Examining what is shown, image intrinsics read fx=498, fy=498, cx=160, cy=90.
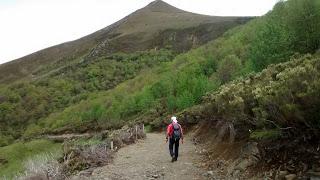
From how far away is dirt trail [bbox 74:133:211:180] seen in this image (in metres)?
16.1

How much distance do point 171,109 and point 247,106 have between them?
35576 millimetres

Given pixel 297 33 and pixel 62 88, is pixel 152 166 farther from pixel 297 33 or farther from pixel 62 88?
pixel 62 88

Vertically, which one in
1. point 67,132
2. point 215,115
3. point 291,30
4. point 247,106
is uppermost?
point 291,30

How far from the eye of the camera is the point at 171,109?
5034 centimetres

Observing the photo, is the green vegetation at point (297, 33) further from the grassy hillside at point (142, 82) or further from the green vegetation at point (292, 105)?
the green vegetation at point (292, 105)

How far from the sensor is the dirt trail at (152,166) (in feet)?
53.0

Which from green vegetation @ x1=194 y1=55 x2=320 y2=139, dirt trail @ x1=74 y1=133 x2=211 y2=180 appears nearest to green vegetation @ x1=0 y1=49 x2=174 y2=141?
dirt trail @ x1=74 y1=133 x2=211 y2=180

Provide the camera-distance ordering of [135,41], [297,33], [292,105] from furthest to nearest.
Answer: [135,41], [297,33], [292,105]

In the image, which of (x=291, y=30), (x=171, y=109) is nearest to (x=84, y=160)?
(x=291, y=30)

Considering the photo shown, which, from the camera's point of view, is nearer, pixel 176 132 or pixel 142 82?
pixel 176 132

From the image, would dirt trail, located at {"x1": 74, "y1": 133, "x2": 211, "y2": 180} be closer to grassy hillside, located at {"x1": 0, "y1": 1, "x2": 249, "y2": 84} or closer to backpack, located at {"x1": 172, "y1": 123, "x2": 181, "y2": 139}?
backpack, located at {"x1": 172, "y1": 123, "x2": 181, "y2": 139}

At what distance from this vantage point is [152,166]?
18438 millimetres

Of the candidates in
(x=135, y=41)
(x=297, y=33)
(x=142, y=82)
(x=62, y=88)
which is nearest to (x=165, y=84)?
(x=142, y=82)

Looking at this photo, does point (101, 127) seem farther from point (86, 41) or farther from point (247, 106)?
point (86, 41)
